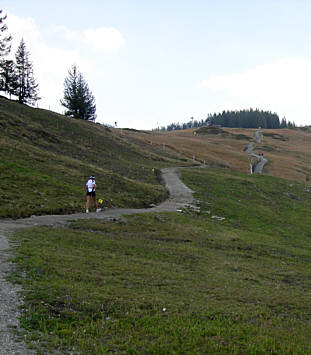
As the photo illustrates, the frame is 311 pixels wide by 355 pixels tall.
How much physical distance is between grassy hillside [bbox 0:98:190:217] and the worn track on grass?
4.12 feet

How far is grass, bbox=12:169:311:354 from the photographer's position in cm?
758

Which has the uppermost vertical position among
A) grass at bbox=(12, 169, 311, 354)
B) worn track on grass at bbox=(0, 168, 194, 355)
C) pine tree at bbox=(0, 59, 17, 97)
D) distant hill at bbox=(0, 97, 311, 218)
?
pine tree at bbox=(0, 59, 17, 97)

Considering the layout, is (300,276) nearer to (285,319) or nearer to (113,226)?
(285,319)

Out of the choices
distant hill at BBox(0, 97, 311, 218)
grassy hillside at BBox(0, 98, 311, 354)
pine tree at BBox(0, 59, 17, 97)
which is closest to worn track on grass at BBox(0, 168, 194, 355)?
grassy hillside at BBox(0, 98, 311, 354)

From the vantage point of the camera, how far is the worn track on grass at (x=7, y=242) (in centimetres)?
679

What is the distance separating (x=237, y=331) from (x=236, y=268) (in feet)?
24.2

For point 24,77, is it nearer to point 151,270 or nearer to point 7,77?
point 7,77

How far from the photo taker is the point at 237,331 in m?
8.33

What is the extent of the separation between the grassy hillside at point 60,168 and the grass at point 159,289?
5.17 metres

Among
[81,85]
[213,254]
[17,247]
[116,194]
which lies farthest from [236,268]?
[81,85]

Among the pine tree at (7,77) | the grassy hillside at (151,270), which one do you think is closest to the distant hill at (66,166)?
the grassy hillside at (151,270)

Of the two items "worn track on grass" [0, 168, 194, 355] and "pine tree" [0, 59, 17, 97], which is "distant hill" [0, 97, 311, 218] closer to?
"worn track on grass" [0, 168, 194, 355]

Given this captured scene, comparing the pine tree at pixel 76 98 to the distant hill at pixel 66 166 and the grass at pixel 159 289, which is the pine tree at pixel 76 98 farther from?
the grass at pixel 159 289

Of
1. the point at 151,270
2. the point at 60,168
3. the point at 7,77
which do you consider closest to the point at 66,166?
the point at 60,168
